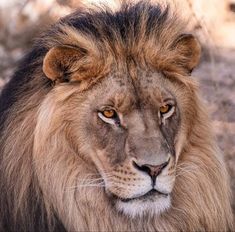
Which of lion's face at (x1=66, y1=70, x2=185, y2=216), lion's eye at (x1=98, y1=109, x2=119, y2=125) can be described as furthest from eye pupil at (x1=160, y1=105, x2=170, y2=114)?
lion's eye at (x1=98, y1=109, x2=119, y2=125)

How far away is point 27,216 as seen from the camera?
14.9 ft

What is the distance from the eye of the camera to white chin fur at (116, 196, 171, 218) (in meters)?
4.36

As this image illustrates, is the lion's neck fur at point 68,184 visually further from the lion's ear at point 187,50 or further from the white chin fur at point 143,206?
the lion's ear at point 187,50

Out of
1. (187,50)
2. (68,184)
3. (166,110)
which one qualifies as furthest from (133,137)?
(187,50)

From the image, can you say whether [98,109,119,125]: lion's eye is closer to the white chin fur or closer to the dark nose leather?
the dark nose leather

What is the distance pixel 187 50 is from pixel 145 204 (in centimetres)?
85

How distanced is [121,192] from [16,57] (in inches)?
162

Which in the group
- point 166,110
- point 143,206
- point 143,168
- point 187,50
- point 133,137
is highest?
point 187,50

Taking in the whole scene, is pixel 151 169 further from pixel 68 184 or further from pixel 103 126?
pixel 68 184

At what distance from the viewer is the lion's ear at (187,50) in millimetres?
4594

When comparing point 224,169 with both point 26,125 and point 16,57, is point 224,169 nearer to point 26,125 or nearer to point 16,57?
point 26,125

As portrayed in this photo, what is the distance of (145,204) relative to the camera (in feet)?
14.3

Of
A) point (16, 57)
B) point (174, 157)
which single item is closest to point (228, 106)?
point (16, 57)

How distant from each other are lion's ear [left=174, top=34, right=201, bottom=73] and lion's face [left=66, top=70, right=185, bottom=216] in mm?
172
